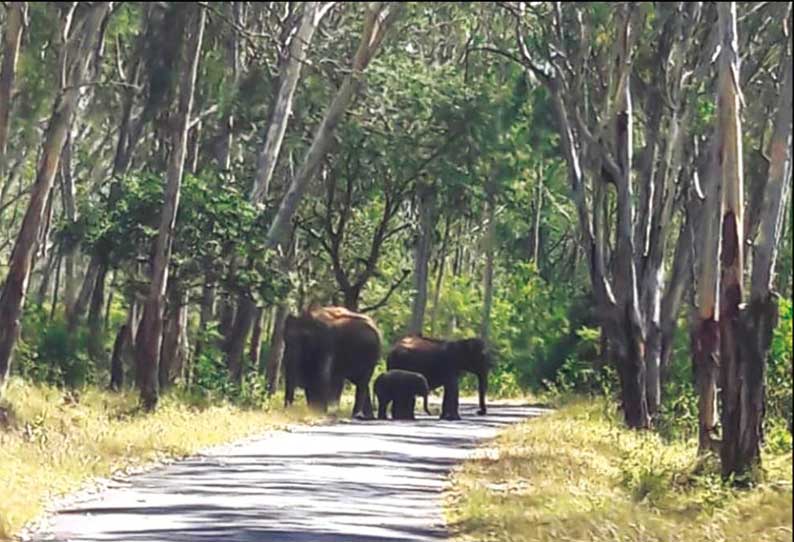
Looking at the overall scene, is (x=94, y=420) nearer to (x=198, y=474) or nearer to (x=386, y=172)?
(x=198, y=474)

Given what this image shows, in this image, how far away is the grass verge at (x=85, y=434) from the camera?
1800 centimetres

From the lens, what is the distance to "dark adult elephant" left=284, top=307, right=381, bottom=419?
36.4 metres

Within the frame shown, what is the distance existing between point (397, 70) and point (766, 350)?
75.9ft

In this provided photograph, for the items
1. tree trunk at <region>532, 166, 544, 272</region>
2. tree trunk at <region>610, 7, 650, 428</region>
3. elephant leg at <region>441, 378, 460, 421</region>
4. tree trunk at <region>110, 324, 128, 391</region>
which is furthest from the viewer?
tree trunk at <region>532, 166, 544, 272</region>

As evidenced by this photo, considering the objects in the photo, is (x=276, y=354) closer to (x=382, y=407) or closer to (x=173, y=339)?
(x=382, y=407)

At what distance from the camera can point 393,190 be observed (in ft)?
143

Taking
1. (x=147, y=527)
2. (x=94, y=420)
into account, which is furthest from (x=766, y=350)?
(x=94, y=420)

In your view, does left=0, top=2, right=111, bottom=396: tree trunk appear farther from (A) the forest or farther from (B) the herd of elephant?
(B) the herd of elephant

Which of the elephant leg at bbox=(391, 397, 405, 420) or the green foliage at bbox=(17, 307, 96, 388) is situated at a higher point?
the green foliage at bbox=(17, 307, 96, 388)

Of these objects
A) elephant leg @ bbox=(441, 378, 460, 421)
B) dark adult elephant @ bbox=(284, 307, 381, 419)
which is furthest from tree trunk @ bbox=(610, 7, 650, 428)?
elephant leg @ bbox=(441, 378, 460, 421)

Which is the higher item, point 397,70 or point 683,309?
point 397,70

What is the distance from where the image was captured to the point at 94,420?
2569 centimetres

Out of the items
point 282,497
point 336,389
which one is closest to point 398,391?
point 336,389

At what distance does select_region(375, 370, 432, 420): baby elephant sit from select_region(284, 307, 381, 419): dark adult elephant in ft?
1.77
